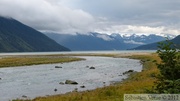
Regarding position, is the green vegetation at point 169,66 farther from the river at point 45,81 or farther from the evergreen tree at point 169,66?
the river at point 45,81

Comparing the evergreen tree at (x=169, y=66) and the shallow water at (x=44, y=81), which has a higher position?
the evergreen tree at (x=169, y=66)

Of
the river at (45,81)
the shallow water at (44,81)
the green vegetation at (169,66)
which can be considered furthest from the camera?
the shallow water at (44,81)

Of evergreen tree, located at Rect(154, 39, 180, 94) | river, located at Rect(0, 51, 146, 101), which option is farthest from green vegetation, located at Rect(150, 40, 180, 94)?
river, located at Rect(0, 51, 146, 101)

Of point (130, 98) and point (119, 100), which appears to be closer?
point (130, 98)

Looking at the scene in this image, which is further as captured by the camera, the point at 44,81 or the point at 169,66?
the point at 44,81

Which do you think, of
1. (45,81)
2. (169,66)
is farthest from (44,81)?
(169,66)

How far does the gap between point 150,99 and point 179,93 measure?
5.55ft

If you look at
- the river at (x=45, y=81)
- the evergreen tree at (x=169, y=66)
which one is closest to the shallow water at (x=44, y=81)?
the river at (x=45, y=81)

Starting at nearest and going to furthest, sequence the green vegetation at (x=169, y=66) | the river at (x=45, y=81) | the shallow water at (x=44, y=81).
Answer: the green vegetation at (x=169, y=66)
the river at (x=45, y=81)
the shallow water at (x=44, y=81)

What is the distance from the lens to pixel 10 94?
37969 millimetres

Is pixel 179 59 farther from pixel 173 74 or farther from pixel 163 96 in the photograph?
pixel 163 96

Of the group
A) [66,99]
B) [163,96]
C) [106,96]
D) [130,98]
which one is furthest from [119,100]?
[163,96]

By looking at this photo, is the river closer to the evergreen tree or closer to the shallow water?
the shallow water

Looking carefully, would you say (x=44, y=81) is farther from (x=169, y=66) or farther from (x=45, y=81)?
(x=169, y=66)
